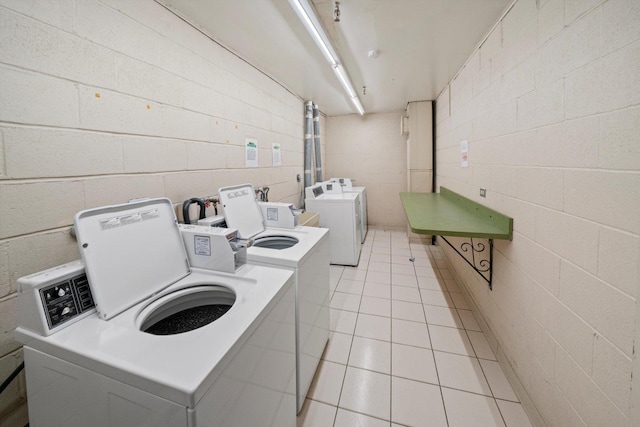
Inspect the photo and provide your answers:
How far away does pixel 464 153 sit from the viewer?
278cm

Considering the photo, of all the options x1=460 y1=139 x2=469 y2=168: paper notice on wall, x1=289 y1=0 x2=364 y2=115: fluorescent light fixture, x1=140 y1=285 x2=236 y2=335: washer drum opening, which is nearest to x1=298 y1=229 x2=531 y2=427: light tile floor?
x1=140 y1=285 x2=236 y2=335: washer drum opening

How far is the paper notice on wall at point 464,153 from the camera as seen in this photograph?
269 cm

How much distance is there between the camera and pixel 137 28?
1525mm

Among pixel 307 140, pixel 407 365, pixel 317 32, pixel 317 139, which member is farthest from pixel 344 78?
pixel 407 365

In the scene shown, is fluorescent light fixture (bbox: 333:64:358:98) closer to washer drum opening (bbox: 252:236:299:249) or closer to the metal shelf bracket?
washer drum opening (bbox: 252:236:299:249)

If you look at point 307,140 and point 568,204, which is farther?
point 307,140

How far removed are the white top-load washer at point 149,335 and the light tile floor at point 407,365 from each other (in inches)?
19.3

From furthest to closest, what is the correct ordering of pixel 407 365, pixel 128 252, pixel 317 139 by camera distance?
pixel 317 139, pixel 407 365, pixel 128 252

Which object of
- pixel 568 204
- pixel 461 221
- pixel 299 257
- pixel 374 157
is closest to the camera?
Answer: pixel 568 204

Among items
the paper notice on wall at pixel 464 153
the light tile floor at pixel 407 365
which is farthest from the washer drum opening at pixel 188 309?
the paper notice on wall at pixel 464 153

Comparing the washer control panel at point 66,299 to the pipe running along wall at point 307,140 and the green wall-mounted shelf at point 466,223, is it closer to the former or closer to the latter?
the green wall-mounted shelf at point 466,223

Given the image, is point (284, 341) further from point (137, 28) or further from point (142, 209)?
point (137, 28)

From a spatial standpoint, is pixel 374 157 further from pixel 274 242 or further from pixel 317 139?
pixel 274 242

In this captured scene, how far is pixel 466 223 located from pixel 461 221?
8 cm
